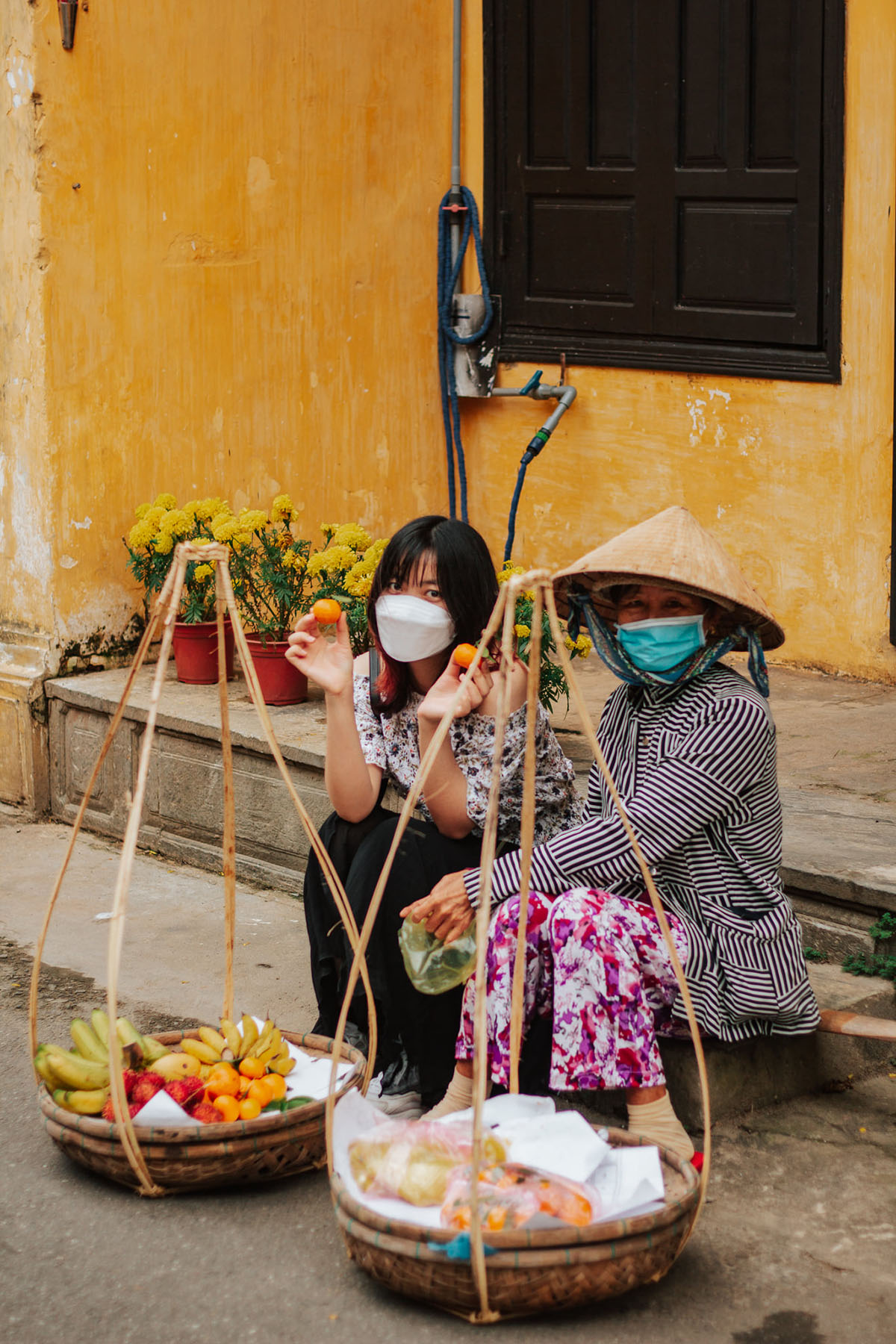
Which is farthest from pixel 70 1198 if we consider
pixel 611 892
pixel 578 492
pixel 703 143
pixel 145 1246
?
pixel 703 143

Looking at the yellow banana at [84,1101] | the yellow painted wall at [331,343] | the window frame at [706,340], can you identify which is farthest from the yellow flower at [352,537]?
the yellow banana at [84,1101]

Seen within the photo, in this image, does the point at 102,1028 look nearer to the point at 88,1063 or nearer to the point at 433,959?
the point at 88,1063

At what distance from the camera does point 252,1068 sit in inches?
114

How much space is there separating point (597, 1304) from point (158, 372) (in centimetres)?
396

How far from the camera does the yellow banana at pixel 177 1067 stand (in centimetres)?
289

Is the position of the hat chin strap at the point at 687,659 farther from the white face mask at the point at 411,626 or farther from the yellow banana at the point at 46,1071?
the yellow banana at the point at 46,1071

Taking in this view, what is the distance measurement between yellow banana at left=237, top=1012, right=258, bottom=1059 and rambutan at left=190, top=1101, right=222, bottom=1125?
198mm

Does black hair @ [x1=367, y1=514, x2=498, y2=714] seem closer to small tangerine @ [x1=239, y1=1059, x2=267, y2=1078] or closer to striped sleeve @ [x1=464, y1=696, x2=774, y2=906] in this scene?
striped sleeve @ [x1=464, y1=696, x2=774, y2=906]

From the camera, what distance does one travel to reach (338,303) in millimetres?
6023

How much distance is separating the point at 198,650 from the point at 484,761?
2.29m

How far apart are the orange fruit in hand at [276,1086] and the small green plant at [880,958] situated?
1306 millimetres

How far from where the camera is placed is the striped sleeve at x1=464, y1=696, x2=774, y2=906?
2857mm

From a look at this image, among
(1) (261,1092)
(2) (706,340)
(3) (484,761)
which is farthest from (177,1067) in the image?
(2) (706,340)

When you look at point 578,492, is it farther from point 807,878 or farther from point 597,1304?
point 597,1304
